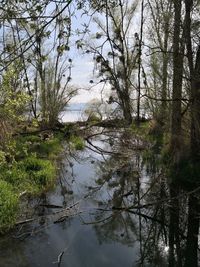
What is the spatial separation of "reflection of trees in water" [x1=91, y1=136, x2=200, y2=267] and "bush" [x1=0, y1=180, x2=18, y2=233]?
1832 millimetres

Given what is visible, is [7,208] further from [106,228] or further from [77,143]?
[77,143]

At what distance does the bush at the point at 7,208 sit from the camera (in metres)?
8.69

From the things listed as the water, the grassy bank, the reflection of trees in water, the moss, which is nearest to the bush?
the grassy bank

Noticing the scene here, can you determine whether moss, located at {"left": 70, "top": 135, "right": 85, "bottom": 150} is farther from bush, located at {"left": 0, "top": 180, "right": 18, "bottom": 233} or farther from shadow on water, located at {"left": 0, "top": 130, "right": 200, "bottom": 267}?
bush, located at {"left": 0, "top": 180, "right": 18, "bottom": 233}

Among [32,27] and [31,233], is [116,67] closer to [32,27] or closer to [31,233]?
[31,233]

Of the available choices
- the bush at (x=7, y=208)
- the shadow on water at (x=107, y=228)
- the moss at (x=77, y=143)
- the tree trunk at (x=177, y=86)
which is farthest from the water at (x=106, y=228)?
the moss at (x=77, y=143)

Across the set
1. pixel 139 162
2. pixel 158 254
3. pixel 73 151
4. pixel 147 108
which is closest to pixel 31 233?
pixel 158 254

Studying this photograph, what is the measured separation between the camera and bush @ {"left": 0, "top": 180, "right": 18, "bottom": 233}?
8691 mm

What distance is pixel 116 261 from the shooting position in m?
7.57

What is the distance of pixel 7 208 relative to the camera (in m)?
9.12

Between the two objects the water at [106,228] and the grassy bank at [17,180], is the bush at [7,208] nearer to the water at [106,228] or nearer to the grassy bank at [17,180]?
the grassy bank at [17,180]

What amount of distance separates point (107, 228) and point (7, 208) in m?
2.21

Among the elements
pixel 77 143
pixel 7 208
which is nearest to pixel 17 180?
pixel 7 208

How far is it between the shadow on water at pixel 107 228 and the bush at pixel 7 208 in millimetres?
249
